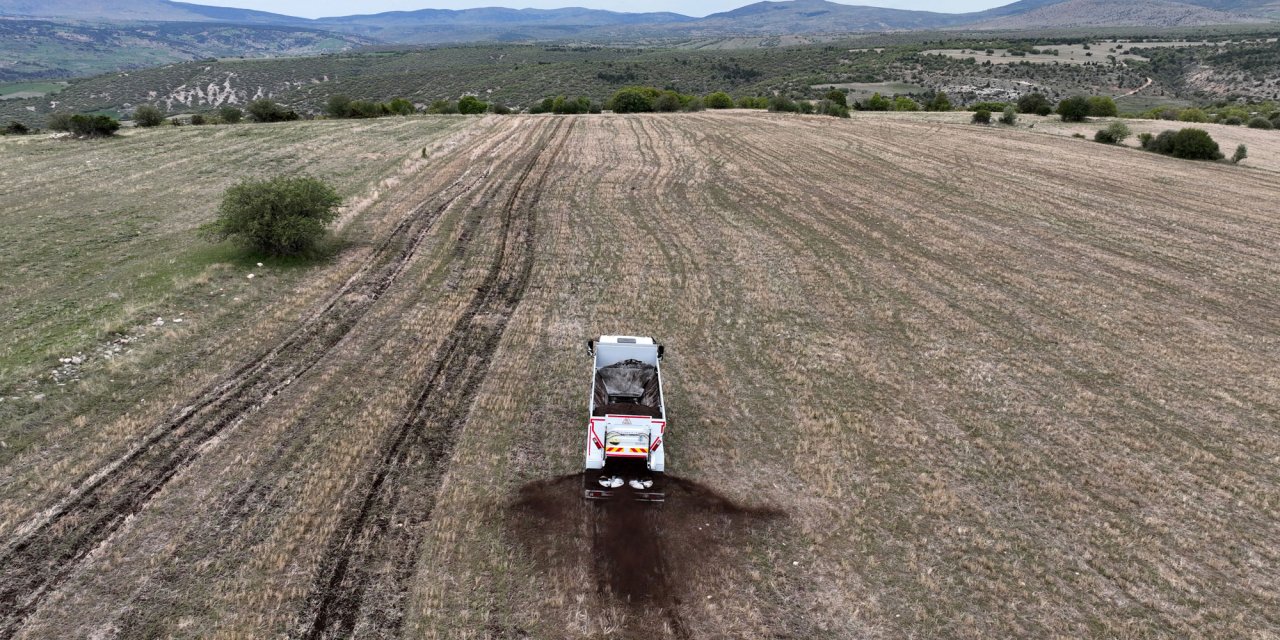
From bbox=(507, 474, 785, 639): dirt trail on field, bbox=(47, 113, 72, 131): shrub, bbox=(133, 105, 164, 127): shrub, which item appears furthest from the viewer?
bbox=(133, 105, 164, 127): shrub

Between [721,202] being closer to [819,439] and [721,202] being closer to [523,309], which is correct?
[523,309]

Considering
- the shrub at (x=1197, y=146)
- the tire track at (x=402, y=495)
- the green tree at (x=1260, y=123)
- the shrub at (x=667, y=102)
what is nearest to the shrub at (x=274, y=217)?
the tire track at (x=402, y=495)

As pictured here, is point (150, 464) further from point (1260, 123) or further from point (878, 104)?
point (1260, 123)

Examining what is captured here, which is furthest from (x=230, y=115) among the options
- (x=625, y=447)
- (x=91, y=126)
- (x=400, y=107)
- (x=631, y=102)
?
(x=625, y=447)

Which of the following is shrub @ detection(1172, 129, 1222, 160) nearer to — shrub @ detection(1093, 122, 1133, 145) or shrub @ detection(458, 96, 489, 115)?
shrub @ detection(1093, 122, 1133, 145)

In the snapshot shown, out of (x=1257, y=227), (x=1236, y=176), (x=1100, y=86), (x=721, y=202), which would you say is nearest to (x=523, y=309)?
(x=721, y=202)

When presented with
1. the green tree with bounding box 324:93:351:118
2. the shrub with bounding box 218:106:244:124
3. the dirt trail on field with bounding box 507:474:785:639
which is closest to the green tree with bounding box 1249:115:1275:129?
the dirt trail on field with bounding box 507:474:785:639

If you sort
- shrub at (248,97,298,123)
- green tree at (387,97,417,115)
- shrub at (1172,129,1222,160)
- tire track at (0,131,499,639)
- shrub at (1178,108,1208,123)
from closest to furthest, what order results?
tire track at (0,131,499,639) < shrub at (1172,129,1222,160) < shrub at (248,97,298,123) < shrub at (1178,108,1208,123) < green tree at (387,97,417,115)
